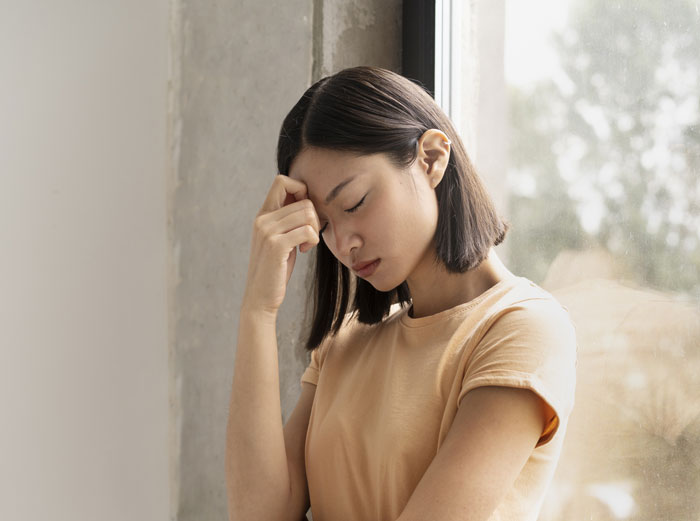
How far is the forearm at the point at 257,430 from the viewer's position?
3.59ft

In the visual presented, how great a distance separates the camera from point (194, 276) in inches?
70.9

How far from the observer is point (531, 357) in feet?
2.79

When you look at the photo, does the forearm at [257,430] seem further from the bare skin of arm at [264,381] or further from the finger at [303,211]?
the finger at [303,211]

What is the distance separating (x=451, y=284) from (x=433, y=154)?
19cm

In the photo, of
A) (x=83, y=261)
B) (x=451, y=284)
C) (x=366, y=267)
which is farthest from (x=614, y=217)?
(x=83, y=261)

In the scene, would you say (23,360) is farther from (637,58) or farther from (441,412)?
(637,58)

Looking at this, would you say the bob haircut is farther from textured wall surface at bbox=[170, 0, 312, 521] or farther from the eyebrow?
textured wall surface at bbox=[170, 0, 312, 521]

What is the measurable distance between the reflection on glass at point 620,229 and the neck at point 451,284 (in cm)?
25

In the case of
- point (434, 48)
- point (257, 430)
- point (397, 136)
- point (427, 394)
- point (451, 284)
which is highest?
point (434, 48)

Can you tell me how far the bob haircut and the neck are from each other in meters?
0.02

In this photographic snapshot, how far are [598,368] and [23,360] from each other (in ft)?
3.92

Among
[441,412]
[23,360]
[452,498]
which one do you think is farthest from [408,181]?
[23,360]

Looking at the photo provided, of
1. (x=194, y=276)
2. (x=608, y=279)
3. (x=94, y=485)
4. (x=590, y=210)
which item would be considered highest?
(x=590, y=210)

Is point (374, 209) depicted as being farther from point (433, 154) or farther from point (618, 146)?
point (618, 146)
